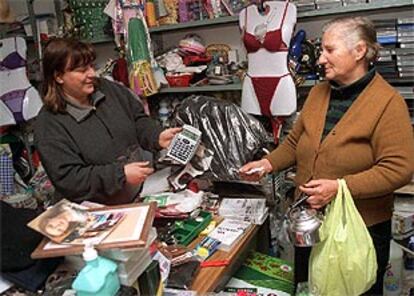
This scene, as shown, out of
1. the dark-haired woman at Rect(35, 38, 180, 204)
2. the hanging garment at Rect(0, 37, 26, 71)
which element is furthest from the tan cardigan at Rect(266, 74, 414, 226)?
the hanging garment at Rect(0, 37, 26, 71)

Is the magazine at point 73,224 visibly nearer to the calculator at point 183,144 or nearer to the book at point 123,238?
the book at point 123,238

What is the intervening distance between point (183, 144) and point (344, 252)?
847 millimetres

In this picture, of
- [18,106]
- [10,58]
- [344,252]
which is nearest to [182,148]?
[344,252]

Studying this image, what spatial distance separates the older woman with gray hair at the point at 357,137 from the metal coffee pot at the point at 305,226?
0.04 meters

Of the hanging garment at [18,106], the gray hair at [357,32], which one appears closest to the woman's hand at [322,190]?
the gray hair at [357,32]

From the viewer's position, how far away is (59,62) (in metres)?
1.55

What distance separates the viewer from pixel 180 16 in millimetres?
2598

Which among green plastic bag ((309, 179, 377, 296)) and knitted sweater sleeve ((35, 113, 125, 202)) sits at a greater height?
knitted sweater sleeve ((35, 113, 125, 202))

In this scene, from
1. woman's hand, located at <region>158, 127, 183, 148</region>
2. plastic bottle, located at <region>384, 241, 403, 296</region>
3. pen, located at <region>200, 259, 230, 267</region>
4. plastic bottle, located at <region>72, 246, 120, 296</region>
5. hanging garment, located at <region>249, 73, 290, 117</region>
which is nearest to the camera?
plastic bottle, located at <region>72, 246, 120, 296</region>

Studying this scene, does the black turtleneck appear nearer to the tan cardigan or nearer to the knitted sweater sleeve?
the tan cardigan

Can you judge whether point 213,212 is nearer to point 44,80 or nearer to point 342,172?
point 342,172

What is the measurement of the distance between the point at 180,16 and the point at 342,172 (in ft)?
5.45

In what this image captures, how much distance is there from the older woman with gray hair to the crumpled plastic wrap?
58cm

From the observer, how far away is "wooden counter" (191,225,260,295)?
1.26 meters
